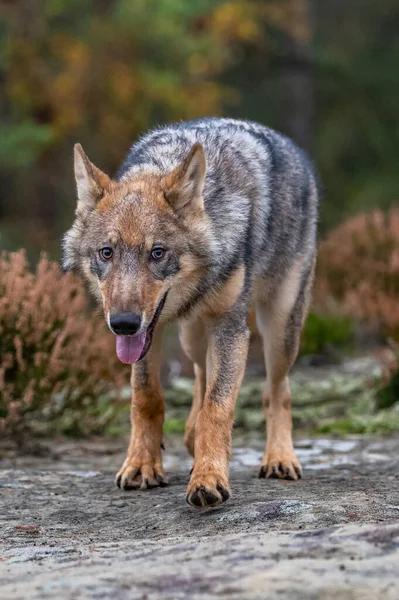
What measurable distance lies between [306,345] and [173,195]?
21.2 feet

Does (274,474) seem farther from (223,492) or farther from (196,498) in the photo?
(196,498)

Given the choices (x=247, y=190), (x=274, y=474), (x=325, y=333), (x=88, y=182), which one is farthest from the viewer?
(x=325, y=333)

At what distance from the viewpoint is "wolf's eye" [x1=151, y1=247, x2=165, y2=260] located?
5.18 m

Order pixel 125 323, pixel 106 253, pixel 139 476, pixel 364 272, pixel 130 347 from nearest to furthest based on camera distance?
1. pixel 125 323
2. pixel 130 347
3. pixel 106 253
4. pixel 139 476
5. pixel 364 272

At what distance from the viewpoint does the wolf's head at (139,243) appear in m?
5.01

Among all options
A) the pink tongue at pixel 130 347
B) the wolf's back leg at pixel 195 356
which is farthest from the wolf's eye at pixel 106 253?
the wolf's back leg at pixel 195 356

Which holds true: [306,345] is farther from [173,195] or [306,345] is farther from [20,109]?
[20,109]

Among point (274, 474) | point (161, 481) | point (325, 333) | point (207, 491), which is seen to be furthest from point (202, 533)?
point (325, 333)

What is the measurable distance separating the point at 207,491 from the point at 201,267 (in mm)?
1252

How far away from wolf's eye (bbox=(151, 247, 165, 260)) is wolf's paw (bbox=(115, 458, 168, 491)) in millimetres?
1414

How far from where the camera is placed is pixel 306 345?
11.7 metres

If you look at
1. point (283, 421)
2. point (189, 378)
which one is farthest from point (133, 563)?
point (189, 378)

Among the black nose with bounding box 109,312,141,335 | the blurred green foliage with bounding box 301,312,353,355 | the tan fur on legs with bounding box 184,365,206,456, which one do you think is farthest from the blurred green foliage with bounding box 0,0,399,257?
the black nose with bounding box 109,312,141,335

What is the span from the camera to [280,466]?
245 inches
